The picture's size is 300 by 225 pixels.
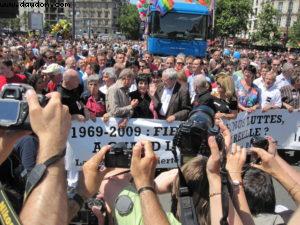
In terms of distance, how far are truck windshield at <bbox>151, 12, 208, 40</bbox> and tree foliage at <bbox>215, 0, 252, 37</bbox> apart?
32.3m

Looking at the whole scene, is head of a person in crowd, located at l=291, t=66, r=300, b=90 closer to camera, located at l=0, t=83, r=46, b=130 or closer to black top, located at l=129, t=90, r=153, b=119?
black top, located at l=129, t=90, r=153, b=119

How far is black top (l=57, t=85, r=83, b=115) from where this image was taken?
4.94 meters

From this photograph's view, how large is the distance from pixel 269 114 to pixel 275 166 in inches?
195

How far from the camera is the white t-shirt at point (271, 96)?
6773mm

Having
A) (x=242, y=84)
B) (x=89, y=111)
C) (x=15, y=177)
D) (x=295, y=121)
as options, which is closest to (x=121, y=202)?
(x=15, y=177)

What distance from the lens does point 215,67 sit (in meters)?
11.2

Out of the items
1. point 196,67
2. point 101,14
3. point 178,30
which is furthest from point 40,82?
point 101,14

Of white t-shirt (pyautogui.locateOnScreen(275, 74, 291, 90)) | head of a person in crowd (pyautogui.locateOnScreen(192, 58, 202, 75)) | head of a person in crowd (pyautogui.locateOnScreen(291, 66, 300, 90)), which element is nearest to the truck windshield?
head of a person in crowd (pyautogui.locateOnScreen(192, 58, 202, 75))

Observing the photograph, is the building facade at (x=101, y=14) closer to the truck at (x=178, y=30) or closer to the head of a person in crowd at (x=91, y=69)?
the truck at (x=178, y=30)

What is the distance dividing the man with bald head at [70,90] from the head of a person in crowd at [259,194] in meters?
3.09

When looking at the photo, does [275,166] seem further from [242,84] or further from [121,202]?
[242,84]

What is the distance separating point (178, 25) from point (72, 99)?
11.1m

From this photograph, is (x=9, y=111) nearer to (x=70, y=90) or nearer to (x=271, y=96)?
(x=70, y=90)

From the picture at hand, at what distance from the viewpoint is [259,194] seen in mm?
2312
